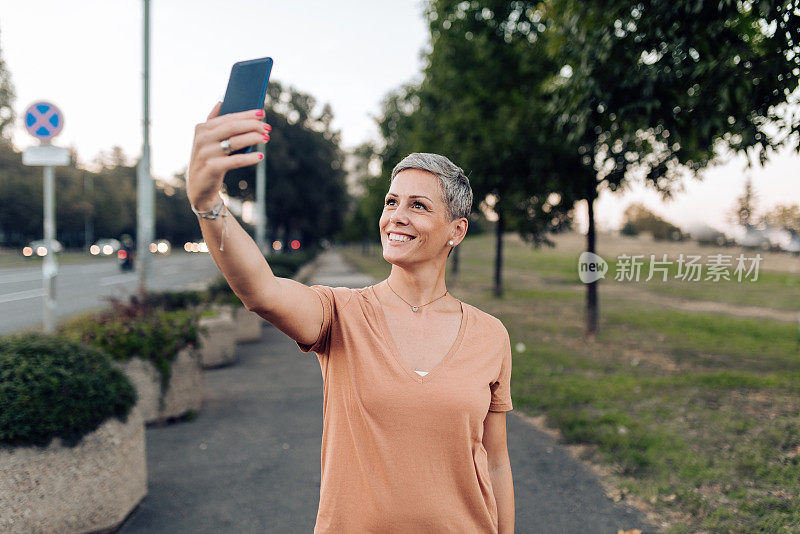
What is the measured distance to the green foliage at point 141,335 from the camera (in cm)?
529

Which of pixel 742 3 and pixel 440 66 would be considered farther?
pixel 440 66

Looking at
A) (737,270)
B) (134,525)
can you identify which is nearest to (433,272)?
(134,525)

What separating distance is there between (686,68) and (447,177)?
3.85 m

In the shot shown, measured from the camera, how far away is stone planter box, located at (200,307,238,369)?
849 centimetres

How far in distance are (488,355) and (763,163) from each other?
14.4ft

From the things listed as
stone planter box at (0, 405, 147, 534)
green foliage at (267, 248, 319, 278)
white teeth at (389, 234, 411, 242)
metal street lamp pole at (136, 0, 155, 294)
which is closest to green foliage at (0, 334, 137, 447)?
stone planter box at (0, 405, 147, 534)

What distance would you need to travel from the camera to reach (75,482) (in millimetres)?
3416

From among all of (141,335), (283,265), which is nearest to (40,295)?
(283,265)

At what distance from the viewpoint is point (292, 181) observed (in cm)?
3938

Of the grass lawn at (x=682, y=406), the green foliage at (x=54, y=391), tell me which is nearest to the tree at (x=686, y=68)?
the grass lawn at (x=682, y=406)

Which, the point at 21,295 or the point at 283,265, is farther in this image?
the point at 283,265

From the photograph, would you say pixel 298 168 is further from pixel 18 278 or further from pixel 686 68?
pixel 686 68

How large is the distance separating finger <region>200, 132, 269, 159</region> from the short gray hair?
2.25 ft

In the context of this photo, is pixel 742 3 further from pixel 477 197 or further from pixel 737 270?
pixel 477 197
